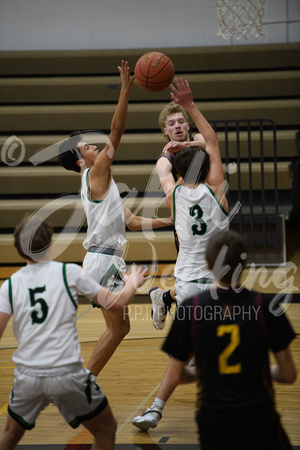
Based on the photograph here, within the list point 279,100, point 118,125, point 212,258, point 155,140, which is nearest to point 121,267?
point 118,125

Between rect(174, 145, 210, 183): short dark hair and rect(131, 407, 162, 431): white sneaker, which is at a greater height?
rect(174, 145, 210, 183): short dark hair

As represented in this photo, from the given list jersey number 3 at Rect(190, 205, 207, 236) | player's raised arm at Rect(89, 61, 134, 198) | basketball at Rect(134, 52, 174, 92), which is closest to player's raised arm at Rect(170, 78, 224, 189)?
jersey number 3 at Rect(190, 205, 207, 236)

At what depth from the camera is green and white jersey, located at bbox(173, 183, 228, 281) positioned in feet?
10.8

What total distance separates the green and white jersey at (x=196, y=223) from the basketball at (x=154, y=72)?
1.22 m

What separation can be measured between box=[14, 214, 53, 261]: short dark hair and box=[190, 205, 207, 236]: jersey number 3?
1056 millimetres

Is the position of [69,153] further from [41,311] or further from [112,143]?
[41,311]

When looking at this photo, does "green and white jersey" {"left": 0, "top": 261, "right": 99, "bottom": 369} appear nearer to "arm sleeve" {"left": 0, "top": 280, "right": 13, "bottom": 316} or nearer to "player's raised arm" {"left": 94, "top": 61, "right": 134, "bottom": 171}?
"arm sleeve" {"left": 0, "top": 280, "right": 13, "bottom": 316}

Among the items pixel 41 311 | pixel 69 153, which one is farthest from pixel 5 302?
pixel 69 153

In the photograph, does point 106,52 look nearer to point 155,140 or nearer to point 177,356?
point 155,140

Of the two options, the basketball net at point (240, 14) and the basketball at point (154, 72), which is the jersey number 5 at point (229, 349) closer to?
the basketball at point (154, 72)

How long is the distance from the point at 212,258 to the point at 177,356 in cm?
36

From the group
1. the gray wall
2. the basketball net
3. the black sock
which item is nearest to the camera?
the black sock

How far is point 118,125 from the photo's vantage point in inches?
135

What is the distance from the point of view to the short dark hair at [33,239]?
7.84 feet
